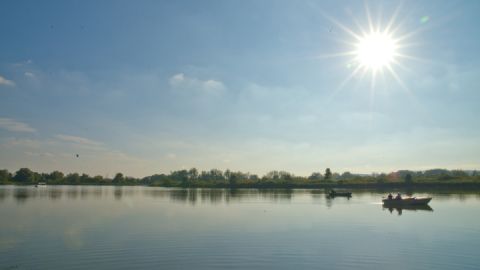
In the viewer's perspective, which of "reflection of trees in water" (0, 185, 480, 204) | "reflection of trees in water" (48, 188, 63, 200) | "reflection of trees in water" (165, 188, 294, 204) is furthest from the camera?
"reflection of trees in water" (48, 188, 63, 200)

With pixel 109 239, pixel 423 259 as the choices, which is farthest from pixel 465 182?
pixel 109 239

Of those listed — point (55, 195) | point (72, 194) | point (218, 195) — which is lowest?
point (218, 195)

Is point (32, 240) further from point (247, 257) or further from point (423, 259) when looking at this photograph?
point (423, 259)

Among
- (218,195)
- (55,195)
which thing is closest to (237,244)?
(218,195)

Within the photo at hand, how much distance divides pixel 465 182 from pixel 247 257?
398 ft

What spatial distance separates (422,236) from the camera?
92.7ft

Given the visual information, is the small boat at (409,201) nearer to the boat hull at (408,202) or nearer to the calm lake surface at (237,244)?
the boat hull at (408,202)

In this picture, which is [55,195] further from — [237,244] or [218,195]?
[237,244]

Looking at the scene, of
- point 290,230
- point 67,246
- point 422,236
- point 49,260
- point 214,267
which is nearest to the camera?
point 214,267

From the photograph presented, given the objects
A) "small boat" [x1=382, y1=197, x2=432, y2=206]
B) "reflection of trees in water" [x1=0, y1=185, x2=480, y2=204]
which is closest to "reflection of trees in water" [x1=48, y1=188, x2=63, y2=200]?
"reflection of trees in water" [x1=0, y1=185, x2=480, y2=204]

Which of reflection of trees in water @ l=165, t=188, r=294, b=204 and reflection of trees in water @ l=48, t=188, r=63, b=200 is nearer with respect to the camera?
reflection of trees in water @ l=165, t=188, r=294, b=204

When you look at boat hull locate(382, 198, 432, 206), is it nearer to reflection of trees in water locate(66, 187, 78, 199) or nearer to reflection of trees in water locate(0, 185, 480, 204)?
reflection of trees in water locate(0, 185, 480, 204)

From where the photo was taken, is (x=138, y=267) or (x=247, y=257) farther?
(x=247, y=257)

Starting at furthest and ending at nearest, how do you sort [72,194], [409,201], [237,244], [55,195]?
[72,194], [55,195], [409,201], [237,244]
